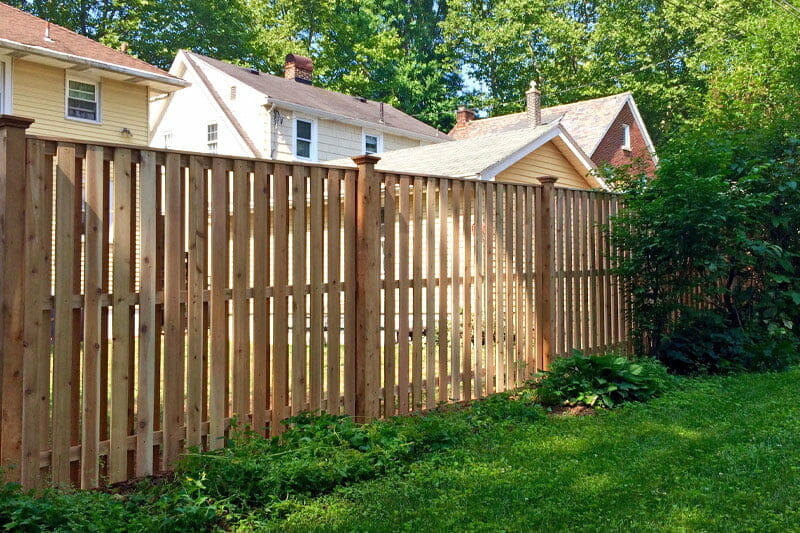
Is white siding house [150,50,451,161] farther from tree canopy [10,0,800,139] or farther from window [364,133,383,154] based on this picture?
tree canopy [10,0,800,139]

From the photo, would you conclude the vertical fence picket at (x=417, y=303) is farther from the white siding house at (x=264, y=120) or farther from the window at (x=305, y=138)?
the window at (x=305, y=138)

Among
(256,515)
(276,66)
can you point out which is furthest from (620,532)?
(276,66)

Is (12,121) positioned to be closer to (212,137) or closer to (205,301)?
(205,301)

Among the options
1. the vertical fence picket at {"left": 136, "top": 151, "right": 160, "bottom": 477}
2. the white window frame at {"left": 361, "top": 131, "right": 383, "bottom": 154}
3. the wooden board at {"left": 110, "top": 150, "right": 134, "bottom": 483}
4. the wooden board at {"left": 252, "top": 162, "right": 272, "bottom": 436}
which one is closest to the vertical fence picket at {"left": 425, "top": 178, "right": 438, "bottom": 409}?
the wooden board at {"left": 252, "top": 162, "right": 272, "bottom": 436}

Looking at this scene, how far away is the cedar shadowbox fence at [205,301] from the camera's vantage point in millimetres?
3246

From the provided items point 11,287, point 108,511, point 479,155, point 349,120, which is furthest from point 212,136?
point 108,511

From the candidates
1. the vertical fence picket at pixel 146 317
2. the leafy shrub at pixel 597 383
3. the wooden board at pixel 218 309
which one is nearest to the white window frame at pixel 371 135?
the leafy shrub at pixel 597 383

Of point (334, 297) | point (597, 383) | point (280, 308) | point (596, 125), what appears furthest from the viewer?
point (596, 125)

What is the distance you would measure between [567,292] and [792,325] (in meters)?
2.74

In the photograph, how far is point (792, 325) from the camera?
7.15 m

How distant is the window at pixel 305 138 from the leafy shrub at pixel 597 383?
14.7 metres

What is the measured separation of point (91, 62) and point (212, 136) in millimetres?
6935

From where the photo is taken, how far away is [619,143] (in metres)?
24.0

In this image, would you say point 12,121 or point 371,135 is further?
point 371,135
